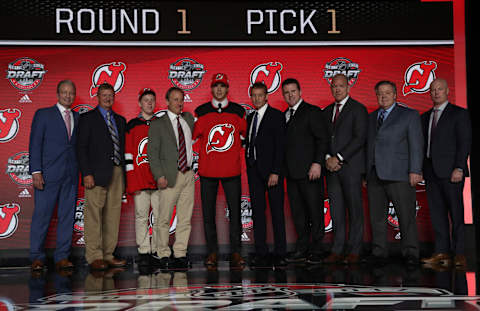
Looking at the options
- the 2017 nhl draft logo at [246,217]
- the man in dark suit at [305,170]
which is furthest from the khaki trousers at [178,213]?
the man in dark suit at [305,170]

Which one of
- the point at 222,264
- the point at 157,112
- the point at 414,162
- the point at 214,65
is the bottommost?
the point at 222,264

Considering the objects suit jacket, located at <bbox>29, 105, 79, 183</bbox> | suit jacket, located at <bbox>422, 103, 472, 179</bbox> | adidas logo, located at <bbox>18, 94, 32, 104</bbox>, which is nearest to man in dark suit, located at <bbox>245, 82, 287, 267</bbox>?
A: suit jacket, located at <bbox>422, 103, 472, 179</bbox>

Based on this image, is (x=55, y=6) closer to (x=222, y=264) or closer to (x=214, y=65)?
(x=214, y=65)

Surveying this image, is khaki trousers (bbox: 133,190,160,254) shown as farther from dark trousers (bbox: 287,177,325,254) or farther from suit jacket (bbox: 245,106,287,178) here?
dark trousers (bbox: 287,177,325,254)

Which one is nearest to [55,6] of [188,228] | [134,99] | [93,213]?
[134,99]

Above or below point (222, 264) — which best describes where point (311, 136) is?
above

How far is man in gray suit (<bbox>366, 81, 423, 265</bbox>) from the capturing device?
4387 mm

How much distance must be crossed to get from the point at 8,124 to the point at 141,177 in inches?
64.5

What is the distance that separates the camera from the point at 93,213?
175 inches

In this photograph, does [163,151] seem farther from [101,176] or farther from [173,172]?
[101,176]

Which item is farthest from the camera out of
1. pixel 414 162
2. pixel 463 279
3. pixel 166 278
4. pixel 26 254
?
pixel 26 254

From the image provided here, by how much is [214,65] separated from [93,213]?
1.99m

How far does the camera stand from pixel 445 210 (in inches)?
171

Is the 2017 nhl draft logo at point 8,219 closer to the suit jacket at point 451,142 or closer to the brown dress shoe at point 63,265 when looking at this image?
the brown dress shoe at point 63,265
